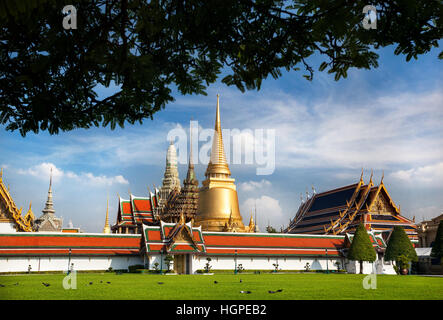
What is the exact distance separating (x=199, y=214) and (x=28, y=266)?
108 feet

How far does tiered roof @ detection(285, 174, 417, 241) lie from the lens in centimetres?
5538

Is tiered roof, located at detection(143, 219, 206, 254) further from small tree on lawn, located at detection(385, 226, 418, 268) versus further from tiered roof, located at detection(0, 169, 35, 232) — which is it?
small tree on lawn, located at detection(385, 226, 418, 268)

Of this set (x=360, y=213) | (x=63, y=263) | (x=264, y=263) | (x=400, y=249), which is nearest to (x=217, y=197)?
(x=360, y=213)

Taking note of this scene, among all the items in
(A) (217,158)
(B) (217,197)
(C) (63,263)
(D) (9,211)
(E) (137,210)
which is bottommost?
(C) (63,263)

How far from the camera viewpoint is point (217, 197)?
228ft

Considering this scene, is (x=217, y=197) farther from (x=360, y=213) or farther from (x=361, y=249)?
(x=361, y=249)

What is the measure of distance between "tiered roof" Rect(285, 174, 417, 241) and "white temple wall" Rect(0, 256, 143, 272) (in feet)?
82.7

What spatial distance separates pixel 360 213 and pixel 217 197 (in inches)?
867

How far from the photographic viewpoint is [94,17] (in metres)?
5.13

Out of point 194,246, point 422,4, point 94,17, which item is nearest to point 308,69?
point 422,4

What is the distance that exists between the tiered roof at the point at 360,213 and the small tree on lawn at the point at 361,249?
10923 millimetres

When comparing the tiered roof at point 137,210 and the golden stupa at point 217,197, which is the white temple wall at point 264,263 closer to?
the golden stupa at point 217,197

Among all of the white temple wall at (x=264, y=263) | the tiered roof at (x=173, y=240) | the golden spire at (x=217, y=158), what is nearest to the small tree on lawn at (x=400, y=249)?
the white temple wall at (x=264, y=263)
